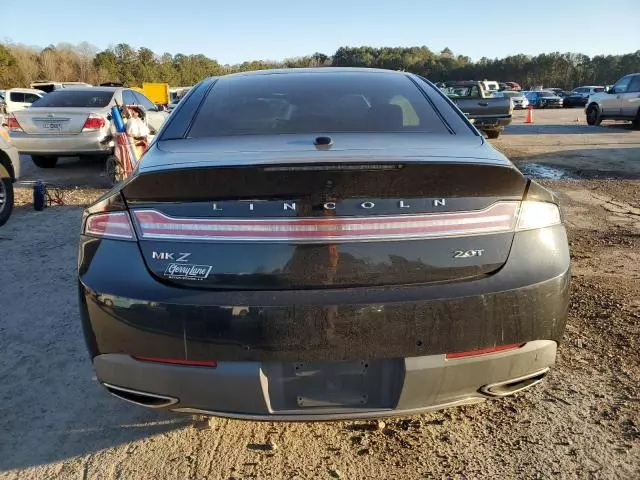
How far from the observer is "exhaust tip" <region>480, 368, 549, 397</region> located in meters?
1.90

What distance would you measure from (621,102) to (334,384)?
19.9 metres

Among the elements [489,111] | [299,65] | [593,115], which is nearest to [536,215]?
[489,111]

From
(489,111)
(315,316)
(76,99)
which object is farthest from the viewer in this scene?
(489,111)

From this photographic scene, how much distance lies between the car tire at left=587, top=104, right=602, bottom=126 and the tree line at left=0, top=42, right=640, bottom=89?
2167 cm

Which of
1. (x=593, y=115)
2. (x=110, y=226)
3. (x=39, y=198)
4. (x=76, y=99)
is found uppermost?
(x=76, y=99)

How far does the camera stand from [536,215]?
6.30 feet

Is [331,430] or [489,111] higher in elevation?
[489,111]

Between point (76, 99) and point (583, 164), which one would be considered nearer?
point (76, 99)

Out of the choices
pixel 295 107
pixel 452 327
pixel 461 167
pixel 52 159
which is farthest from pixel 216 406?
pixel 52 159

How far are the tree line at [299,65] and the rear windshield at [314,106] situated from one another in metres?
34.0

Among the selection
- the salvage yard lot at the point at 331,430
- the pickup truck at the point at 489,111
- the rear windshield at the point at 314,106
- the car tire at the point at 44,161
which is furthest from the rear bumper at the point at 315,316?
the pickup truck at the point at 489,111

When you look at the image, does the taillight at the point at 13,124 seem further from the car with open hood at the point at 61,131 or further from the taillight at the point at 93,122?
the taillight at the point at 93,122

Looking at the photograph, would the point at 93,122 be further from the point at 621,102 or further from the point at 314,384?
the point at 621,102

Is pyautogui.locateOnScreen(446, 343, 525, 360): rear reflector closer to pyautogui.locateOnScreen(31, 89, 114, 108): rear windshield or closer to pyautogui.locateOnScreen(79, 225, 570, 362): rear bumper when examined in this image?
pyautogui.locateOnScreen(79, 225, 570, 362): rear bumper
